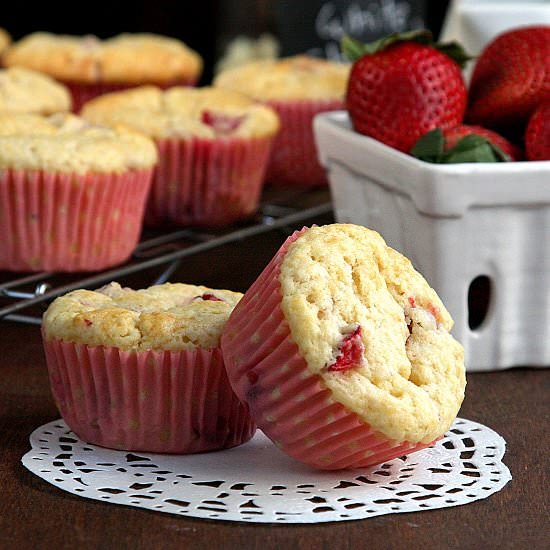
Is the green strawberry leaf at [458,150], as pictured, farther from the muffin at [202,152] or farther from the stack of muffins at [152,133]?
the muffin at [202,152]

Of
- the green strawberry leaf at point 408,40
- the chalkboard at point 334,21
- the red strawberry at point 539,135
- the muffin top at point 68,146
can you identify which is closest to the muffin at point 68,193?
the muffin top at point 68,146

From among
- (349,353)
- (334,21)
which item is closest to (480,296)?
(349,353)

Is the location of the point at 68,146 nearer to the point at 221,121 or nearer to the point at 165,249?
the point at 165,249

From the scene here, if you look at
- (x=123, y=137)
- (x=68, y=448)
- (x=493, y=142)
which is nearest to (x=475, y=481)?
(x=68, y=448)

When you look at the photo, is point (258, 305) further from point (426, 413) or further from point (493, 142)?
point (493, 142)

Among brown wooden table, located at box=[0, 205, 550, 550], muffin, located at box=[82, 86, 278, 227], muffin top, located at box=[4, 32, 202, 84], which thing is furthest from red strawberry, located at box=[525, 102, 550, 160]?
muffin top, located at box=[4, 32, 202, 84]
